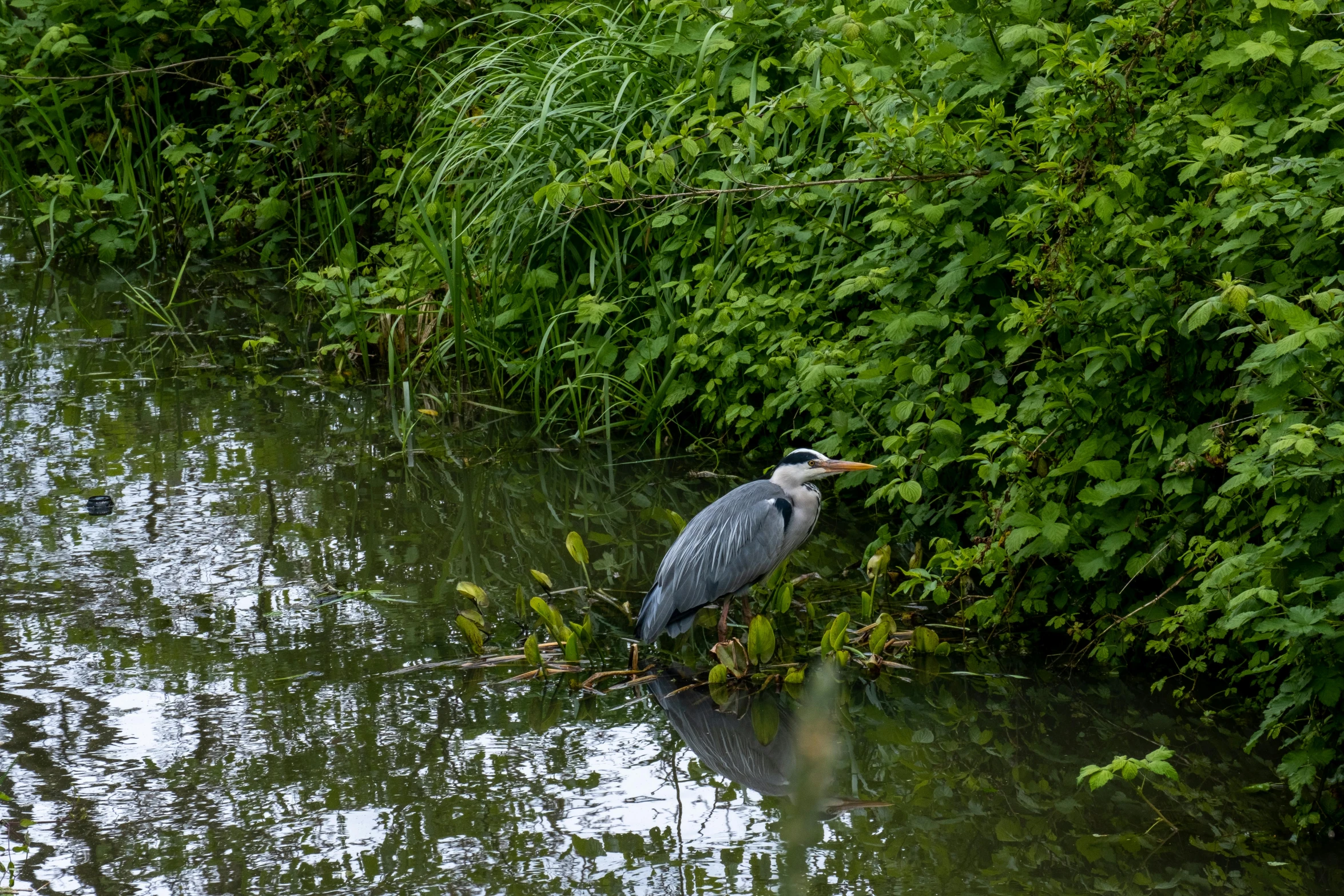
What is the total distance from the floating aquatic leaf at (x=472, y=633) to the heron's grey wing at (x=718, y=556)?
516 mm

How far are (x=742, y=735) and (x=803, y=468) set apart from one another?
113cm

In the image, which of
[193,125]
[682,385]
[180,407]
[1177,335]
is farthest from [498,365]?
[193,125]

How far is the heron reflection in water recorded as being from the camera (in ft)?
12.1

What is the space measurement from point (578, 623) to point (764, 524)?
2.50 ft

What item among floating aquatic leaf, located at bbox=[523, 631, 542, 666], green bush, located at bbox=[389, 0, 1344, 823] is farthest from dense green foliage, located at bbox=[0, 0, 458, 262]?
floating aquatic leaf, located at bbox=[523, 631, 542, 666]

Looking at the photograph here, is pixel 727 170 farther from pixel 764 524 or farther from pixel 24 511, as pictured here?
pixel 24 511

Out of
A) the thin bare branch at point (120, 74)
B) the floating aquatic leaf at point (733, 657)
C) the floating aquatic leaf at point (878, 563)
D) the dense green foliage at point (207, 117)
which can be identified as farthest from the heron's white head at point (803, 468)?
the thin bare branch at point (120, 74)

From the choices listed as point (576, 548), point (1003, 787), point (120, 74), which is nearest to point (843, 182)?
point (576, 548)

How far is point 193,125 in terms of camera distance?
957cm

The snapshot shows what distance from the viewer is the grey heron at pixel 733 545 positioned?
14.3 ft

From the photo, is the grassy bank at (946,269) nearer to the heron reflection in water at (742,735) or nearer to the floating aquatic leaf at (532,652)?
the heron reflection in water at (742,735)

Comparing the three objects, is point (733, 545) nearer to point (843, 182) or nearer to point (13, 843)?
point (843, 182)

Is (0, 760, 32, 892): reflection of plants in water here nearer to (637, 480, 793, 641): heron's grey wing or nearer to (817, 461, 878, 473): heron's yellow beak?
(637, 480, 793, 641): heron's grey wing

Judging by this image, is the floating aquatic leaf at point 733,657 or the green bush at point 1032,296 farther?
the floating aquatic leaf at point 733,657
